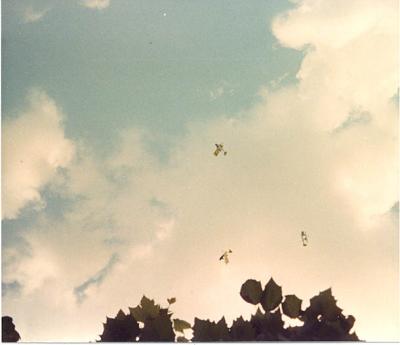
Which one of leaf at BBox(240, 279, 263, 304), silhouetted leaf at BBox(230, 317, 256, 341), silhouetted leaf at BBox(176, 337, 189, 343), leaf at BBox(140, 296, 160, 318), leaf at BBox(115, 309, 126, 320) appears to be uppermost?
leaf at BBox(240, 279, 263, 304)

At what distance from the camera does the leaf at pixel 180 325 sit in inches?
107

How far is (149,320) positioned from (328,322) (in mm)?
1196

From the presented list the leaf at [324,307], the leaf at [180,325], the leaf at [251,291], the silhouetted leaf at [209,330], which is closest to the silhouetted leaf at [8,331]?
the leaf at [180,325]

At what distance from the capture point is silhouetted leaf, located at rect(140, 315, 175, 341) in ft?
8.73

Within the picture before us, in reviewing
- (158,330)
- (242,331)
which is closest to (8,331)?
(158,330)

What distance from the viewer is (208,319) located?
2613mm

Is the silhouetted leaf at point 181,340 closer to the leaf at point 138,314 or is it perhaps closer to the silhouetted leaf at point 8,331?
the leaf at point 138,314

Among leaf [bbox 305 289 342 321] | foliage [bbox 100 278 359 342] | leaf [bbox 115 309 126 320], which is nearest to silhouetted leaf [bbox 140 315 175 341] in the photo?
foliage [bbox 100 278 359 342]

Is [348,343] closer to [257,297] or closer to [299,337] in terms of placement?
[299,337]

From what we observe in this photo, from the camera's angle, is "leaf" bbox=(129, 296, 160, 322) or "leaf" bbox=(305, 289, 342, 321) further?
"leaf" bbox=(129, 296, 160, 322)

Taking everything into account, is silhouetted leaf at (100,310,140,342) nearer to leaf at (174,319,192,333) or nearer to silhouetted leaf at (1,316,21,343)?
leaf at (174,319,192,333)

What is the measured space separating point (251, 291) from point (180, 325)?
550mm

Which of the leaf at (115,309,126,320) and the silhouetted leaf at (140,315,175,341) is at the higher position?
the leaf at (115,309,126,320)

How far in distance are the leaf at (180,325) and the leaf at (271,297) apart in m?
0.55
